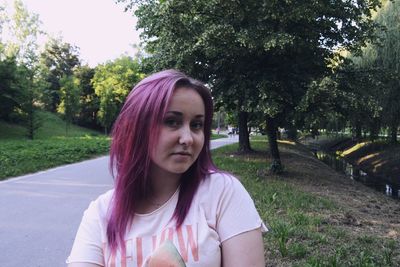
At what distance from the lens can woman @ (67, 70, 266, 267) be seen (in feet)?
4.67

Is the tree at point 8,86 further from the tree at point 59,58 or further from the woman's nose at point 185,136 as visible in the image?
the woman's nose at point 185,136

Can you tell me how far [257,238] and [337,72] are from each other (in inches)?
434

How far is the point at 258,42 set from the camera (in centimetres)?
980

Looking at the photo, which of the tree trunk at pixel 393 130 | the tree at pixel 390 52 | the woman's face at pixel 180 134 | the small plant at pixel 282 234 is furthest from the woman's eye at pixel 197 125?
the tree trunk at pixel 393 130

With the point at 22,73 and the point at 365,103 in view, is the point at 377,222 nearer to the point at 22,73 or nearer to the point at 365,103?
the point at 365,103

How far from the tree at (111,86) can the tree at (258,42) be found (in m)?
29.4

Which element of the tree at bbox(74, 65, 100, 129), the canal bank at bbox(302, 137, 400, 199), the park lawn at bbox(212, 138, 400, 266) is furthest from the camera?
the tree at bbox(74, 65, 100, 129)

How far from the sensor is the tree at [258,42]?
9.98m

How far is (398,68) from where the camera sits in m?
16.5

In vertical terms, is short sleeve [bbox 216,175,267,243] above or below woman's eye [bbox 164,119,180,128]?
below

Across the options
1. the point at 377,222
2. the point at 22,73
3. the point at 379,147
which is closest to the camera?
the point at 377,222

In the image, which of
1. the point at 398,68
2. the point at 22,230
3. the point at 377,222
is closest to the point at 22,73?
the point at 398,68

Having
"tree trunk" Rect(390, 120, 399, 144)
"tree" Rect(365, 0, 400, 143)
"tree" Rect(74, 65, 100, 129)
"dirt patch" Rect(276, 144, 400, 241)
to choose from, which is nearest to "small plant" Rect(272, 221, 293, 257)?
"dirt patch" Rect(276, 144, 400, 241)

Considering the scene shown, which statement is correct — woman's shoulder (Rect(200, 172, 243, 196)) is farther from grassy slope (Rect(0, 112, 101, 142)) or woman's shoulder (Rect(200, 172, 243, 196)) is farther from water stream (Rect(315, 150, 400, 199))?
grassy slope (Rect(0, 112, 101, 142))
